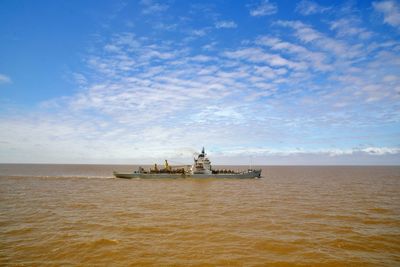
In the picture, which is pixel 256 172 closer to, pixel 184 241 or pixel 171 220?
pixel 171 220

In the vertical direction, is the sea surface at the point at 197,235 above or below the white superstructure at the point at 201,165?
below

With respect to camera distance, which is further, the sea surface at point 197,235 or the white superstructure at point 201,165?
the white superstructure at point 201,165

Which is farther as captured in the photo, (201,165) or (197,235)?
(201,165)

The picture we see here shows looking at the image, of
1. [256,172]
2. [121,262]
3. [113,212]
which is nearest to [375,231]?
[121,262]

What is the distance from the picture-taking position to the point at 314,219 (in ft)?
80.6

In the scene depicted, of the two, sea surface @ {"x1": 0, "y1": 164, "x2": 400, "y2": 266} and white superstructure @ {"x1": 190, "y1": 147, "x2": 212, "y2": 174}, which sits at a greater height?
white superstructure @ {"x1": 190, "y1": 147, "x2": 212, "y2": 174}

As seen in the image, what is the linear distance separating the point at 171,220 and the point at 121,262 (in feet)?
30.8

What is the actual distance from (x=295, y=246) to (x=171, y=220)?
11055 millimetres

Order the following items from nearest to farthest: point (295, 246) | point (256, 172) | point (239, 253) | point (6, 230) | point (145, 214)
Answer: point (239, 253) < point (295, 246) < point (6, 230) < point (145, 214) < point (256, 172)

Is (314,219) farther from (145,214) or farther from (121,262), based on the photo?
(121,262)

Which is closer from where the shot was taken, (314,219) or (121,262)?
(121,262)

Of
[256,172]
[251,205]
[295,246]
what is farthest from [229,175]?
[295,246]

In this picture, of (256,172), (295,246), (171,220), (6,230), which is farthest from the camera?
(256,172)

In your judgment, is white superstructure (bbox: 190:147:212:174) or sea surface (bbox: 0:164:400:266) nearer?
sea surface (bbox: 0:164:400:266)
